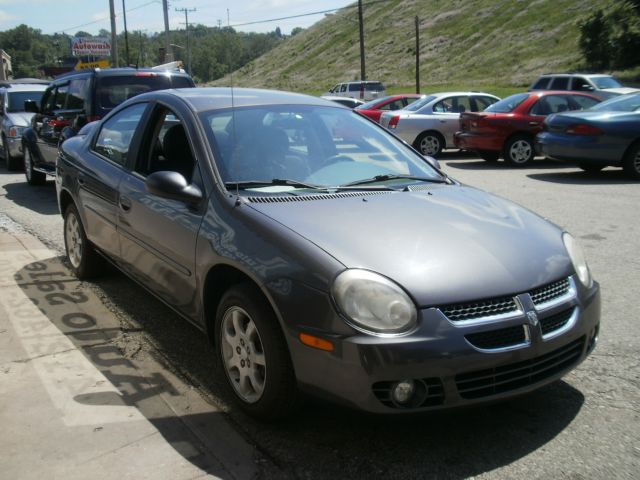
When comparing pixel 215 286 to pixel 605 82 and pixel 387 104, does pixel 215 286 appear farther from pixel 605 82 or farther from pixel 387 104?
pixel 605 82

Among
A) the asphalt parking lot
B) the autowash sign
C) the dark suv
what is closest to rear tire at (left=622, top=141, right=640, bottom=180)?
the asphalt parking lot

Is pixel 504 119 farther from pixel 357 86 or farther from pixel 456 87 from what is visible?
pixel 456 87

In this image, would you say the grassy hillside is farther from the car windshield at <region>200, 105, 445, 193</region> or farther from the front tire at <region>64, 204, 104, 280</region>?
the car windshield at <region>200, 105, 445, 193</region>

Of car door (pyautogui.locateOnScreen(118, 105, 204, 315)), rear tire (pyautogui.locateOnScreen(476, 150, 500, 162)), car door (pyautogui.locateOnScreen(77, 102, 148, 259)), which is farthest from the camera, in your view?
rear tire (pyautogui.locateOnScreen(476, 150, 500, 162))

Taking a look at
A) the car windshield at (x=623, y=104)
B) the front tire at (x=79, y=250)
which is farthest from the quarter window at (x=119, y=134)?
the car windshield at (x=623, y=104)

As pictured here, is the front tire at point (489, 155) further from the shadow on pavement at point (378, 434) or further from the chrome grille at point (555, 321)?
the chrome grille at point (555, 321)

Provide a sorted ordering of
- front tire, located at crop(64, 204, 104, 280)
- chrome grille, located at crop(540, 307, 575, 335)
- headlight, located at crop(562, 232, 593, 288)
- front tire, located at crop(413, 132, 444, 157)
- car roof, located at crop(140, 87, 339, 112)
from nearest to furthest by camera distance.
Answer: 1. chrome grille, located at crop(540, 307, 575, 335)
2. headlight, located at crop(562, 232, 593, 288)
3. car roof, located at crop(140, 87, 339, 112)
4. front tire, located at crop(64, 204, 104, 280)
5. front tire, located at crop(413, 132, 444, 157)

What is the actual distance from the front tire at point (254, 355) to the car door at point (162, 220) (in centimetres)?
42

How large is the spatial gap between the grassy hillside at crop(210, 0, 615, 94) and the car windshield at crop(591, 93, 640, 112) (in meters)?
33.0

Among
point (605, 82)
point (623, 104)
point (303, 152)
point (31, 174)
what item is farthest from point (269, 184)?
point (605, 82)

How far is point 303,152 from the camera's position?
398 centimetres

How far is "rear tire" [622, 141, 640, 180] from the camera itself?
1071 cm

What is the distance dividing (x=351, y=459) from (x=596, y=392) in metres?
1.40

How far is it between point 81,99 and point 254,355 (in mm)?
7787
